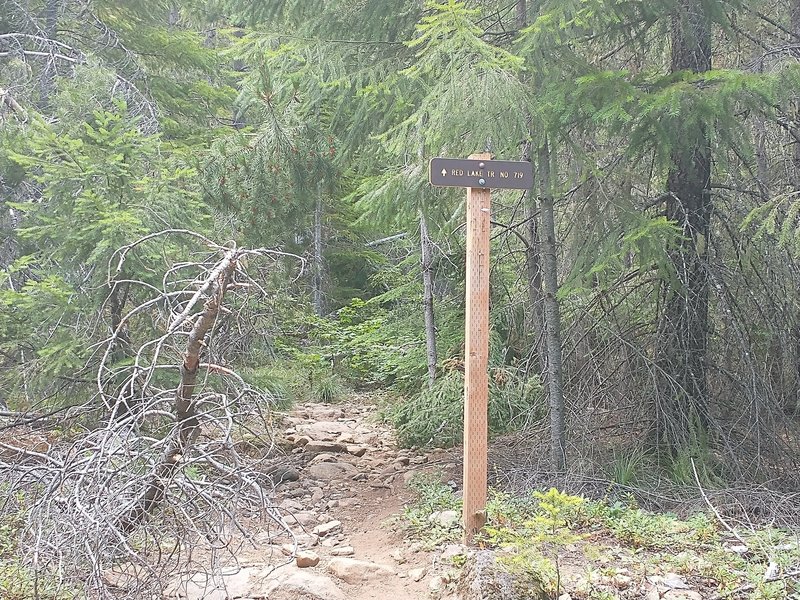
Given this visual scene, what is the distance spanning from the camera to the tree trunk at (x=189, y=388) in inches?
153

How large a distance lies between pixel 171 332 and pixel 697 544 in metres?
3.66

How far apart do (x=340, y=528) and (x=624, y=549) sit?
2.49 meters

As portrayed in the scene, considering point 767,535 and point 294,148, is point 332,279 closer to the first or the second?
point 294,148

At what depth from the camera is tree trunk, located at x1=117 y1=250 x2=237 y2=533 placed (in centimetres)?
388

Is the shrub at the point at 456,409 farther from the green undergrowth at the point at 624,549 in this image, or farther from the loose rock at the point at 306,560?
the loose rock at the point at 306,560

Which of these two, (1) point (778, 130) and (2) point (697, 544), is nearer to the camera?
(2) point (697, 544)

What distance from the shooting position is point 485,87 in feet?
16.2

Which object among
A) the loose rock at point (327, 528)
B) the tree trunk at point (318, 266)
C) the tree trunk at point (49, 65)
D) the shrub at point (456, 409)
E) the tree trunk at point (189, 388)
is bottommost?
the loose rock at point (327, 528)

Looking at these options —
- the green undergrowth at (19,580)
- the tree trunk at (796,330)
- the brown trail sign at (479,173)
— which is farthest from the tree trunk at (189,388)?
the tree trunk at (796,330)

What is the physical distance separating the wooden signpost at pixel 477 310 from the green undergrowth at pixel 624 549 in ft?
0.87

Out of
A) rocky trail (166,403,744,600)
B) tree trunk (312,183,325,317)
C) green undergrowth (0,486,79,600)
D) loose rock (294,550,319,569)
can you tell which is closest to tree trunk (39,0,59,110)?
tree trunk (312,183,325,317)

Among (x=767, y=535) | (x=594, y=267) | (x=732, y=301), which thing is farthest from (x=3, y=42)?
(x=767, y=535)

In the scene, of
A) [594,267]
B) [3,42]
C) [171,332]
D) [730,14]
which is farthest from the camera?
[3,42]

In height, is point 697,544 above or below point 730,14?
below
